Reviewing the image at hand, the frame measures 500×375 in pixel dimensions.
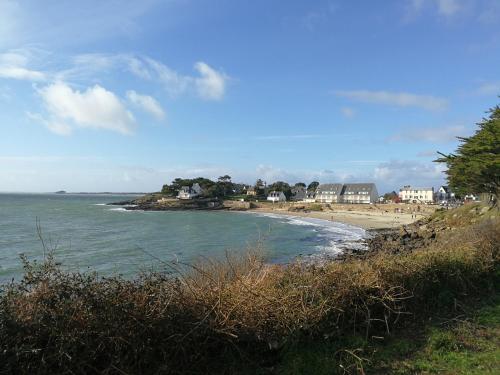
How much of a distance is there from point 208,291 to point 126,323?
1167mm

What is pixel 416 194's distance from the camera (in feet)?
395

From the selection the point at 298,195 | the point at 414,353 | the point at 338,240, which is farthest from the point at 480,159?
the point at 298,195

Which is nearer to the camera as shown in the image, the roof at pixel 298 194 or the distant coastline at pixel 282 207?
the distant coastline at pixel 282 207

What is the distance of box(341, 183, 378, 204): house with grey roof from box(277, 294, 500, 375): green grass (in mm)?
109460

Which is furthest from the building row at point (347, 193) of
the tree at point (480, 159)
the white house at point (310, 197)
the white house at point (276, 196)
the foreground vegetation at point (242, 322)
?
the foreground vegetation at point (242, 322)

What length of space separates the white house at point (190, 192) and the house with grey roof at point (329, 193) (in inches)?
1612

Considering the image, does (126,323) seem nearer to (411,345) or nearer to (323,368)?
(323,368)

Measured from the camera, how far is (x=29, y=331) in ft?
12.0

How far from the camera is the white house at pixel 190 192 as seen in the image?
128000 millimetres

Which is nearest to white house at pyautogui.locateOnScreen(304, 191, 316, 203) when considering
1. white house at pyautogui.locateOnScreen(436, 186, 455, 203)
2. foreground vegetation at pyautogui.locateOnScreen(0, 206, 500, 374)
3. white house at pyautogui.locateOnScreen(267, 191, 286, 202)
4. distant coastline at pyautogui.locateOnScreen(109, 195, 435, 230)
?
white house at pyautogui.locateOnScreen(267, 191, 286, 202)

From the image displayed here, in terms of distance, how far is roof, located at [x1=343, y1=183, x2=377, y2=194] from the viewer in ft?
368

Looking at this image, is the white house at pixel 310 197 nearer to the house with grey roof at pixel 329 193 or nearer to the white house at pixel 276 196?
the house with grey roof at pixel 329 193

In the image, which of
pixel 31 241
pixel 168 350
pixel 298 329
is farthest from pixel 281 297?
pixel 31 241

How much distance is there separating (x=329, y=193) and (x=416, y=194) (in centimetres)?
2852
